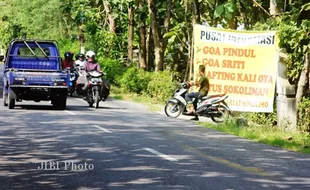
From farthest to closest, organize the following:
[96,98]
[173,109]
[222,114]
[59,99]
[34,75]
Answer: [96,98] < [59,99] < [173,109] < [34,75] < [222,114]

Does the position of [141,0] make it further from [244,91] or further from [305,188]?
[305,188]

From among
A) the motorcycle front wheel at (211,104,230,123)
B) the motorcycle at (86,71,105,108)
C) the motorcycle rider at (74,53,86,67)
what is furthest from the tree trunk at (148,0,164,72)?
the motorcycle front wheel at (211,104,230,123)

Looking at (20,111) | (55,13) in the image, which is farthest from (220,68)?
(55,13)

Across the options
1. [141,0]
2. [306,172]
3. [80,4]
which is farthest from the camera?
[80,4]

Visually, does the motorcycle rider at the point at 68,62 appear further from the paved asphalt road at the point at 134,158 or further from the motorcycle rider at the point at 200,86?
the paved asphalt road at the point at 134,158

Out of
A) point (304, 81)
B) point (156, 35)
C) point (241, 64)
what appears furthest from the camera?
point (156, 35)

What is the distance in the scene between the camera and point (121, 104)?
2641cm

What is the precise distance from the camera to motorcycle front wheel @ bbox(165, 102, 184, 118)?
21.3 metres

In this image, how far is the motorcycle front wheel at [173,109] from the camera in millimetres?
21312

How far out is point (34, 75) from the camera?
69.0ft

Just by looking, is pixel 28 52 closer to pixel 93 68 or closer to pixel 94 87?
pixel 93 68

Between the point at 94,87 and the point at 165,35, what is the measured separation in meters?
4.42

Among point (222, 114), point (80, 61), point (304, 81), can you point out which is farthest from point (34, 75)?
point (80, 61)

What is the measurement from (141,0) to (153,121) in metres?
17.2
